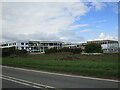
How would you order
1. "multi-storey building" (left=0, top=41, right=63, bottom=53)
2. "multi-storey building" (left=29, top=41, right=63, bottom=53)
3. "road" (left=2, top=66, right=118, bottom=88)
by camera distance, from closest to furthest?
"road" (left=2, top=66, right=118, bottom=88), "multi-storey building" (left=0, top=41, right=63, bottom=53), "multi-storey building" (left=29, top=41, right=63, bottom=53)

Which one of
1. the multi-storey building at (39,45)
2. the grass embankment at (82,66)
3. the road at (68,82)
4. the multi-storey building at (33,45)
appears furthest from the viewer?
the multi-storey building at (39,45)

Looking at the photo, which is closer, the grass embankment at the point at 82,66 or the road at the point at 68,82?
the road at the point at 68,82

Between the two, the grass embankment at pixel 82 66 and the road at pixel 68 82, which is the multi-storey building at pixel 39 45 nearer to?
the grass embankment at pixel 82 66

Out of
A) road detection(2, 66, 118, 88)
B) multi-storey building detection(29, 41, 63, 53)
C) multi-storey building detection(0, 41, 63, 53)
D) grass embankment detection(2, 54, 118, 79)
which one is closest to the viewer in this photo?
road detection(2, 66, 118, 88)

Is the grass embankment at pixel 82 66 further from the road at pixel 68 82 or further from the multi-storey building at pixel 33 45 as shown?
the multi-storey building at pixel 33 45

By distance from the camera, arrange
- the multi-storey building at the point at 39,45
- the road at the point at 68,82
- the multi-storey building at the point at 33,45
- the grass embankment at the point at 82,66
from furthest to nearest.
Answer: the multi-storey building at the point at 39,45
the multi-storey building at the point at 33,45
the grass embankment at the point at 82,66
the road at the point at 68,82

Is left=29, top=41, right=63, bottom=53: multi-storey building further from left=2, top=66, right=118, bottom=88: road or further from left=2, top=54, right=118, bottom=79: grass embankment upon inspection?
left=2, top=66, right=118, bottom=88: road

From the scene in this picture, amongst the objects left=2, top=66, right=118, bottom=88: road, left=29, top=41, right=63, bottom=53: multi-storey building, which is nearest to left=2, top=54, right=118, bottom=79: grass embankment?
left=2, top=66, right=118, bottom=88: road

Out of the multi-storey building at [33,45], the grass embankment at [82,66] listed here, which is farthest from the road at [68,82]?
the multi-storey building at [33,45]

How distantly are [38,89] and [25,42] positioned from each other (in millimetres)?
123478

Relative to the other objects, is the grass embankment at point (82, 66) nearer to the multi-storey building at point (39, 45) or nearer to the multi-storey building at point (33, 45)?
the multi-storey building at point (33, 45)

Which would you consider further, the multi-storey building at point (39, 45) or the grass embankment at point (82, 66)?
the multi-storey building at point (39, 45)

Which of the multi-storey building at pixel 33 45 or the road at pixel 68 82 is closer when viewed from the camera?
the road at pixel 68 82

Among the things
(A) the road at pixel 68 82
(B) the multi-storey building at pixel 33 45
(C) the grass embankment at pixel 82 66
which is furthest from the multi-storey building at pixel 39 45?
(A) the road at pixel 68 82
